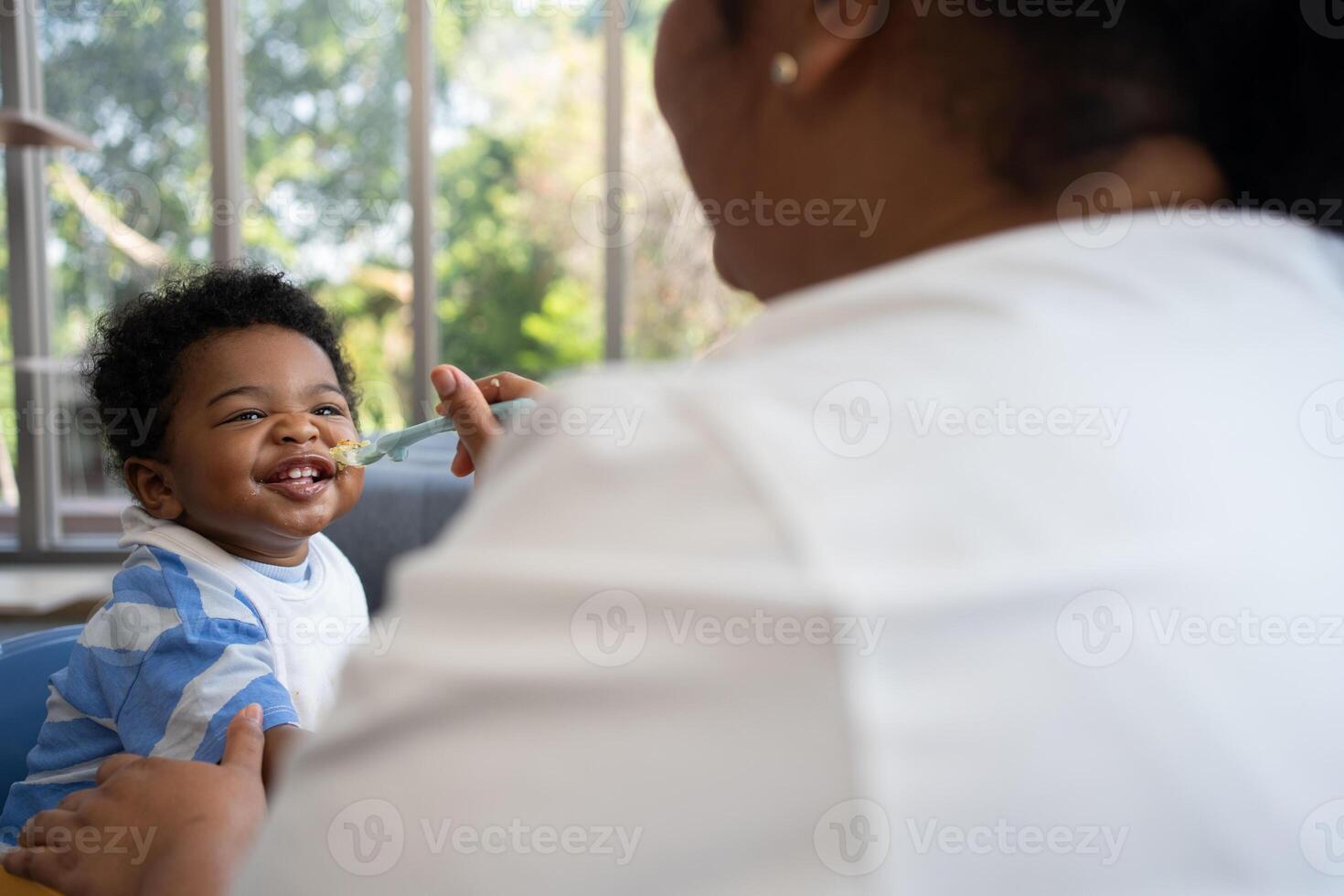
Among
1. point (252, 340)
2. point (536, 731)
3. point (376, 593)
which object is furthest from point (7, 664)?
point (536, 731)

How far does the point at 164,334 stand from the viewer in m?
1.41

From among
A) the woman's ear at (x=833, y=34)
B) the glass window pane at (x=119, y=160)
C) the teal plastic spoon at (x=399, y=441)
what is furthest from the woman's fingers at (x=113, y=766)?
the glass window pane at (x=119, y=160)

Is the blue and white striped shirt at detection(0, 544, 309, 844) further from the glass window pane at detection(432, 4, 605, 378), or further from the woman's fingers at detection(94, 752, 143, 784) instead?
the glass window pane at detection(432, 4, 605, 378)

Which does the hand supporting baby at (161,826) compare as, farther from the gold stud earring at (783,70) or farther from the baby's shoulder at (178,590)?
the gold stud earring at (783,70)

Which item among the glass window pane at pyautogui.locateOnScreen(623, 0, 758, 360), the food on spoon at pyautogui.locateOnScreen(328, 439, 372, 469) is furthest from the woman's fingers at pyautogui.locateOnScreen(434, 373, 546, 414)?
the glass window pane at pyautogui.locateOnScreen(623, 0, 758, 360)

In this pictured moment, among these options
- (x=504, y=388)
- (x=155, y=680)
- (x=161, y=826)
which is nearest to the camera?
(x=161, y=826)

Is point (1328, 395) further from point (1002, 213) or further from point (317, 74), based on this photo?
point (317, 74)

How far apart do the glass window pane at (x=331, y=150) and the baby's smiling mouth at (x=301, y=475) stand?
2410 mm

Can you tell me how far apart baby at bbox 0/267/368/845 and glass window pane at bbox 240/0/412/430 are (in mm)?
2142

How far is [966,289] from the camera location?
0.37m

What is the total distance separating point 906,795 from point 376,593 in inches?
78.1

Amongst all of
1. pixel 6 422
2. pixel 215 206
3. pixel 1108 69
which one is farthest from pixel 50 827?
pixel 6 422

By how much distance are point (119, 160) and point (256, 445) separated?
9.65ft

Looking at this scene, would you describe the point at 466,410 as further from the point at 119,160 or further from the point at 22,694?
the point at 119,160
